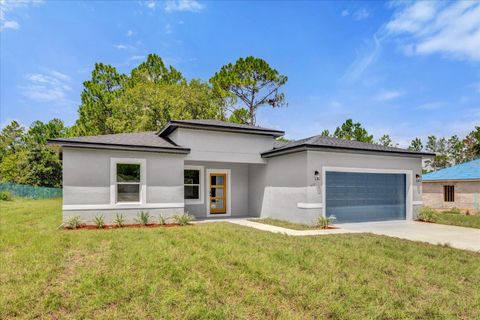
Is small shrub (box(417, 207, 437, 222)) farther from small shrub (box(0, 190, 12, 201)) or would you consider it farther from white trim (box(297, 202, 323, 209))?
small shrub (box(0, 190, 12, 201))

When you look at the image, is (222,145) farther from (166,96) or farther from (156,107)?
(156,107)

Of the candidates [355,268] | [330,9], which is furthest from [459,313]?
[330,9]

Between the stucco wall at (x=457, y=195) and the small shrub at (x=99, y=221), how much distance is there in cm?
2402

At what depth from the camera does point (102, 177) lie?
1187cm

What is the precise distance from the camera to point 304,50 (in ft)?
68.2

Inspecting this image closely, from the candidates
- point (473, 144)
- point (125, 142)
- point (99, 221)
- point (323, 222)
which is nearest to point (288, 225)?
point (323, 222)

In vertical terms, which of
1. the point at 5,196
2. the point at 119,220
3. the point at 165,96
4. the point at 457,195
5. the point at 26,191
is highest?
the point at 165,96

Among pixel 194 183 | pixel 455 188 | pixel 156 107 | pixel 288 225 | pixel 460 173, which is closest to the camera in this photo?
pixel 288 225

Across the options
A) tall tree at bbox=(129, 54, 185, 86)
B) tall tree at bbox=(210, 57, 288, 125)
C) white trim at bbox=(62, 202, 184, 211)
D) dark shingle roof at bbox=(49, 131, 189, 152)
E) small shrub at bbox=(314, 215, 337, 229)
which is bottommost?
Result: small shrub at bbox=(314, 215, 337, 229)

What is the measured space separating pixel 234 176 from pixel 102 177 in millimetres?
6817

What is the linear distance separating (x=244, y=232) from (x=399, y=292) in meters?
5.70

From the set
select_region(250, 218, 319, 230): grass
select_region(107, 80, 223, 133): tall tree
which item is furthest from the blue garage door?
select_region(107, 80, 223, 133): tall tree

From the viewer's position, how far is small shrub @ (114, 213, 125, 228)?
463 inches

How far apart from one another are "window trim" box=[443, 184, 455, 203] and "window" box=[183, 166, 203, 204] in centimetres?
2010
